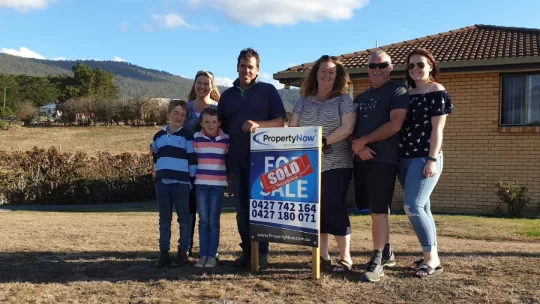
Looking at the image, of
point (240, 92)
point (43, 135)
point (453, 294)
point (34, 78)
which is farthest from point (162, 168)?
point (34, 78)

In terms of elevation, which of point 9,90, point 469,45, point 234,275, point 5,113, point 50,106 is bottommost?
point 234,275

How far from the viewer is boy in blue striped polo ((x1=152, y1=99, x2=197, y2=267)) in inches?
205

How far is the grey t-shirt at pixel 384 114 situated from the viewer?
463 cm

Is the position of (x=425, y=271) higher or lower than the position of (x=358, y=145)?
lower

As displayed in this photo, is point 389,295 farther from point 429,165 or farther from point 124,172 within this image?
point 124,172

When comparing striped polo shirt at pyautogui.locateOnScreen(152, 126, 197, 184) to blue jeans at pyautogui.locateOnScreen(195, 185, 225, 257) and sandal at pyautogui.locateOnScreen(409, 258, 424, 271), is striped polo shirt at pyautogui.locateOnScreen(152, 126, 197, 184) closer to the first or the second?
blue jeans at pyautogui.locateOnScreen(195, 185, 225, 257)

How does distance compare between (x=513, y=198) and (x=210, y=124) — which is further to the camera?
(x=513, y=198)

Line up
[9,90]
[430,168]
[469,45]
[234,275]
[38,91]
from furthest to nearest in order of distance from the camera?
[38,91] < [9,90] < [469,45] < [234,275] < [430,168]

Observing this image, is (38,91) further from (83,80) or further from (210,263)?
(210,263)

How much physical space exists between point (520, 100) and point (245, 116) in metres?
8.05

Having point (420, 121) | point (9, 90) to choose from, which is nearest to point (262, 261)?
point (420, 121)

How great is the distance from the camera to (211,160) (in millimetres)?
5141

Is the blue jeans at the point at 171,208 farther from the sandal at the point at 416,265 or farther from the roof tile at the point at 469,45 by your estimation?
the roof tile at the point at 469,45

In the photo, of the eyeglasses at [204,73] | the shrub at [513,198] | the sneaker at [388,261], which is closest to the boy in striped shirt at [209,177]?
the eyeglasses at [204,73]
